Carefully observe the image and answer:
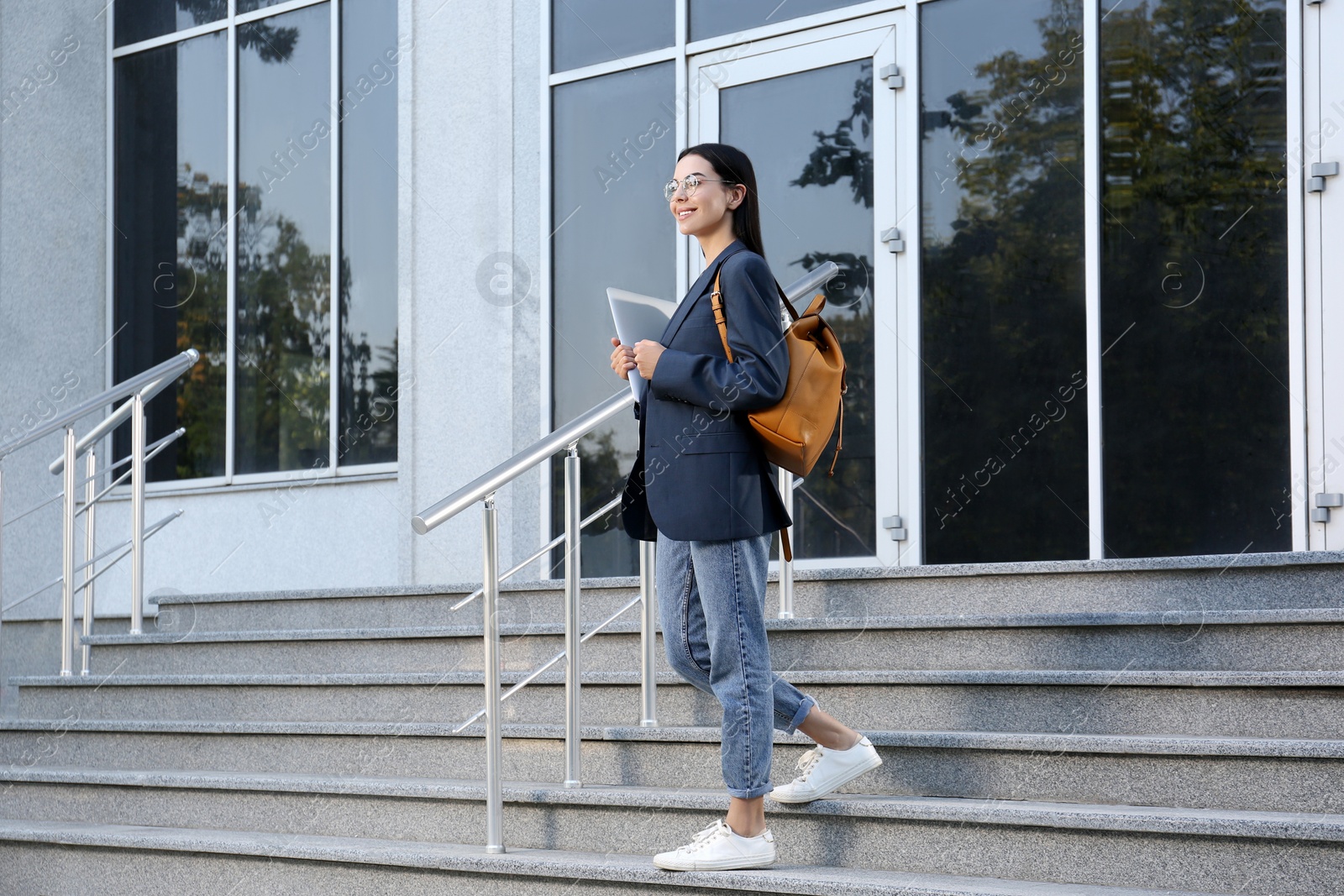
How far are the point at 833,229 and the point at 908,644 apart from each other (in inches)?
104

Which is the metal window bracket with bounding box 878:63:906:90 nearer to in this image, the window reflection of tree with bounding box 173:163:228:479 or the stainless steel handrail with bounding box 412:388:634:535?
the stainless steel handrail with bounding box 412:388:634:535

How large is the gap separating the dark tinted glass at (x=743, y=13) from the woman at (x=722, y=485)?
3.29 meters

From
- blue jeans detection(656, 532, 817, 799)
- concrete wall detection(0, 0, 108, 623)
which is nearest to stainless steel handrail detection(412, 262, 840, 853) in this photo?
blue jeans detection(656, 532, 817, 799)

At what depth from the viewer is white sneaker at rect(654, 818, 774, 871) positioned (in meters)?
3.27

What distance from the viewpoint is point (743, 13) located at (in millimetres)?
6625

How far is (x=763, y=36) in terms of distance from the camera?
652 centimetres

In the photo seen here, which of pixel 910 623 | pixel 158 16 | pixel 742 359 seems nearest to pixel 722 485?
pixel 742 359

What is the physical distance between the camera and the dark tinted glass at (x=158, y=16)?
8.79 meters

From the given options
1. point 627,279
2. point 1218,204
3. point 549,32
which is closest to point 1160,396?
point 1218,204

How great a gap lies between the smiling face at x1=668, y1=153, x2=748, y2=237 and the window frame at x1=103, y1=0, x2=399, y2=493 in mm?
4577

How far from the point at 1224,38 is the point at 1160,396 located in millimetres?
1333

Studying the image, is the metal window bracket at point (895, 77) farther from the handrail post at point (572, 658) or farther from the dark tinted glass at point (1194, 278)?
the handrail post at point (572, 658)

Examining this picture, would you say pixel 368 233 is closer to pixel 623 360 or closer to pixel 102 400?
pixel 102 400

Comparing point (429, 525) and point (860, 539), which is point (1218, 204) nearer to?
point (860, 539)
